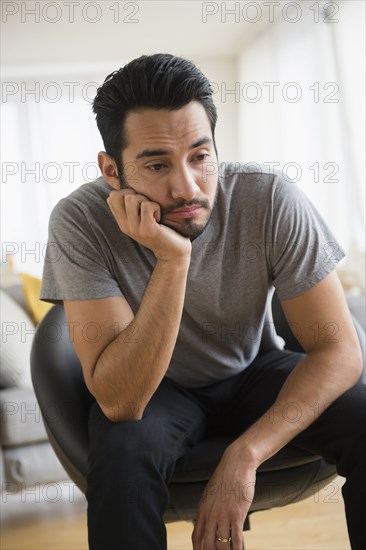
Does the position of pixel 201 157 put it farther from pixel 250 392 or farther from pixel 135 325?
pixel 250 392

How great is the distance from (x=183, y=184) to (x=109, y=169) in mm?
245

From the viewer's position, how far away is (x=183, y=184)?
4.59ft

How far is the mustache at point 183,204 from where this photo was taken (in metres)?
1.42

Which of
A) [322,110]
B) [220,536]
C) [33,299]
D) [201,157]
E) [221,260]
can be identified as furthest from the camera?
[322,110]

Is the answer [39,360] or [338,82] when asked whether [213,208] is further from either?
[338,82]

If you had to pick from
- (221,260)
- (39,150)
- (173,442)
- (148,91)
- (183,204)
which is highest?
(39,150)

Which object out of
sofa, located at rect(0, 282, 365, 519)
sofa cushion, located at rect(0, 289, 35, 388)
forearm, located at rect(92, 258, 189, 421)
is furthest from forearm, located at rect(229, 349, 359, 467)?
sofa cushion, located at rect(0, 289, 35, 388)

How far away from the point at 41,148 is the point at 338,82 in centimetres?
342

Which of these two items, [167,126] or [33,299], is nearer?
[167,126]

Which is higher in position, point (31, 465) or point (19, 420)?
point (19, 420)

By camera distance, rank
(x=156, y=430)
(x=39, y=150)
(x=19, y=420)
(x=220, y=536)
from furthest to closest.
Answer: (x=39, y=150) < (x=19, y=420) < (x=156, y=430) < (x=220, y=536)

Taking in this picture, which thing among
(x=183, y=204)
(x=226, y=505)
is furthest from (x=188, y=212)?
(x=226, y=505)

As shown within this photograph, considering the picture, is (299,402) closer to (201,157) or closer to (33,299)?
(201,157)

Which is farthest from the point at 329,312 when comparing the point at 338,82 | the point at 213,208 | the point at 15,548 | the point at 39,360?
the point at 338,82
